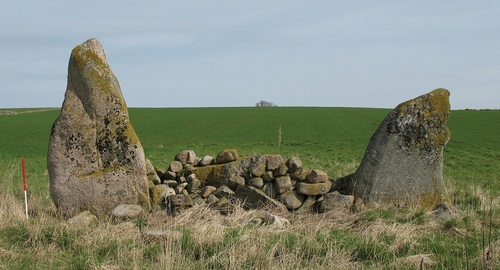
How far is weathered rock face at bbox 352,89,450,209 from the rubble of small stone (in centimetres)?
84

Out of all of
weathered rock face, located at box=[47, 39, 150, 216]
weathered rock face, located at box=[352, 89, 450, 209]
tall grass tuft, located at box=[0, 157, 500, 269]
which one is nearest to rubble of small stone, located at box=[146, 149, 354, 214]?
tall grass tuft, located at box=[0, 157, 500, 269]

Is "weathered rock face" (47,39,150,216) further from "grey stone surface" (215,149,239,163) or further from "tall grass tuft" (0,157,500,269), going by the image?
"grey stone surface" (215,149,239,163)

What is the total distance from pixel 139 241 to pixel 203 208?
5.83 feet

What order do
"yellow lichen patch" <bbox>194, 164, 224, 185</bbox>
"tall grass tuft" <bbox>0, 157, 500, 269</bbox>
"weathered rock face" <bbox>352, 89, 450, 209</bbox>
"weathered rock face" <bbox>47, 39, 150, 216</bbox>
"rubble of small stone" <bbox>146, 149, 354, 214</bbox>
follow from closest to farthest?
"tall grass tuft" <bbox>0, 157, 500, 269</bbox>
"weathered rock face" <bbox>47, 39, 150, 216</bbox>
"rubble of small stone" <bbox>146, 149, 354, 214</bbox>
"weathered rock face" <bbox>352, 89, 450, 209</bbox>
"yellow lichen patch" <bbox>194, 164, 224, 185</bbox>

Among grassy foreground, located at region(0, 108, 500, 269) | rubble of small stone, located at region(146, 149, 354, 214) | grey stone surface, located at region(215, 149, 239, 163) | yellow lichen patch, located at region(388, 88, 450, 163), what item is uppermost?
yellow lichen patch, located at region(388, 88, 450, 163)

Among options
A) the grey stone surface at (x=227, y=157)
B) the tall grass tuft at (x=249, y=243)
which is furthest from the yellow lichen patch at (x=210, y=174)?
the tall grass tuft at (x=249, y=243)

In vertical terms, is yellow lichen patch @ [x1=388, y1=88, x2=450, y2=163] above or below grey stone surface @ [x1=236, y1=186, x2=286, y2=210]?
above

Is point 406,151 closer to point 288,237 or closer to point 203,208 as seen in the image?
point 288,237

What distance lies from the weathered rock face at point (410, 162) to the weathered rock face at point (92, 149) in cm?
512

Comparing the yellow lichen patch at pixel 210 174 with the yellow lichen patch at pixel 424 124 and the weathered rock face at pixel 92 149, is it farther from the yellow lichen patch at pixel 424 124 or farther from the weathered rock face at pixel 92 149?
the yellow lichen patch at pixel 424 124

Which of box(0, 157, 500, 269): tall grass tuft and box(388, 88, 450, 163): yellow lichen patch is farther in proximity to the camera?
box(388, 88, 450, 163): yellow lichen patch

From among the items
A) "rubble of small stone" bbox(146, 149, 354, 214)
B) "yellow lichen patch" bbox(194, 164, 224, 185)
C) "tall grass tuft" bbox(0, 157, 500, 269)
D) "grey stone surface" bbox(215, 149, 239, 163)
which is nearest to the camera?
"tall grass tuft" bbox(0, 157, 500, 269)

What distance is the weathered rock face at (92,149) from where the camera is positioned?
7.01 metres

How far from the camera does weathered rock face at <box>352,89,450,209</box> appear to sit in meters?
7.49
